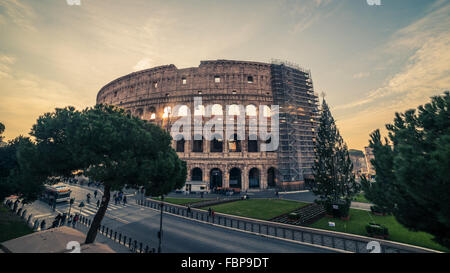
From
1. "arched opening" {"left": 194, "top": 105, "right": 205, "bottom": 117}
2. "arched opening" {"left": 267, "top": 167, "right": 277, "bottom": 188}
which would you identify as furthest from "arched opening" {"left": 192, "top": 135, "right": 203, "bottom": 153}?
"arched opening" {"left": 267, "top": 167, "right": 277, "bottom": 188}

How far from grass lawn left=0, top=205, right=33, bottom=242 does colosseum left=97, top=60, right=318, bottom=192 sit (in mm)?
21301

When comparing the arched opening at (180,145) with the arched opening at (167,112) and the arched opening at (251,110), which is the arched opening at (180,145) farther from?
the arched opening at (251,110)

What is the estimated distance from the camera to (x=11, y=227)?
1484 centimetres

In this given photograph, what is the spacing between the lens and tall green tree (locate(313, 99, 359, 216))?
18844mm

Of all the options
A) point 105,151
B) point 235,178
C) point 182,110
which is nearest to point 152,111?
point 182,110

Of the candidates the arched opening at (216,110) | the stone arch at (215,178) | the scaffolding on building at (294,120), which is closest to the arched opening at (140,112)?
the arched opening at (216,110)

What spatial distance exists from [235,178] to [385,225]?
25.8 m

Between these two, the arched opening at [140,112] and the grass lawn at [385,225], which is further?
the arched opening at [140,112]

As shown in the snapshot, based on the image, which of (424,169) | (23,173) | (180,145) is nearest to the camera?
(424,169)

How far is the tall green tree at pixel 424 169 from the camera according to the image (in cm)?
531

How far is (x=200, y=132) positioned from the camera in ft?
119

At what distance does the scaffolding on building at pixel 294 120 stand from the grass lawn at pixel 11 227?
35.7 metres

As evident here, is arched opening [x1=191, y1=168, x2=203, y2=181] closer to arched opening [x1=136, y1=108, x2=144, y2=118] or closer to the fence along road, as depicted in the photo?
arched opening [x1=136, y1=108, x2=144, y2=118]

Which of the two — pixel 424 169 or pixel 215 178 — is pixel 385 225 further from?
pixel 215 178
